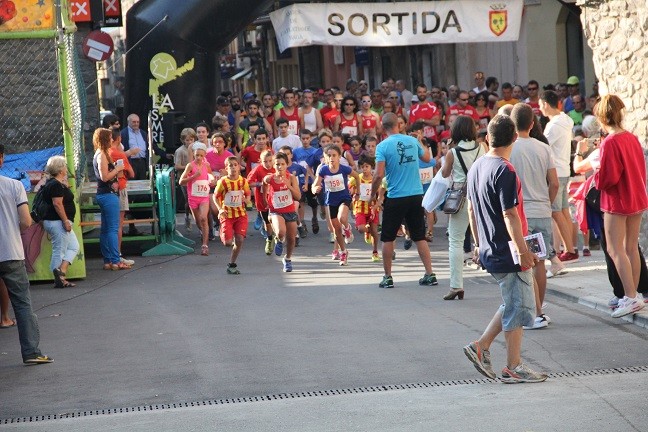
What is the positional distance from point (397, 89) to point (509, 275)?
63.9 ft

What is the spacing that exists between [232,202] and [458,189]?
4199mm

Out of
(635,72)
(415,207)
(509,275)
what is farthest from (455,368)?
(635,72)

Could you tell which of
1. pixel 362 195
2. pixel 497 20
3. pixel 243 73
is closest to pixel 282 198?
pixel 362 195

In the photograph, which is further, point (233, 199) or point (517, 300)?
point (233, 199)

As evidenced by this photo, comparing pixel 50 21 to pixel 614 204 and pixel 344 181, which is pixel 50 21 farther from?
pixel 614 204

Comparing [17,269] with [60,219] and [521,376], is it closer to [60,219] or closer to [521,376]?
[521,376]

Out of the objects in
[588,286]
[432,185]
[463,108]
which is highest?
[463,108]

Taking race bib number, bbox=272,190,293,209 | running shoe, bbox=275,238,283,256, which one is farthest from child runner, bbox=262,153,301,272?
running shoe, bbox=275,238,283,256

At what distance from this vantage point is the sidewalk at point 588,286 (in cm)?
1075

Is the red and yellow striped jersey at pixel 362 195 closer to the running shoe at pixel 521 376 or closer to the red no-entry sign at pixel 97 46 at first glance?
the red no-entry sign at pixel 97 46

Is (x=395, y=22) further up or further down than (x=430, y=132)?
further up

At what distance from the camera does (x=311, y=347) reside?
9.66 m

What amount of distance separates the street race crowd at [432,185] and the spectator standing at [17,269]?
0.04 metres

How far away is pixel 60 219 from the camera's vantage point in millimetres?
14195
